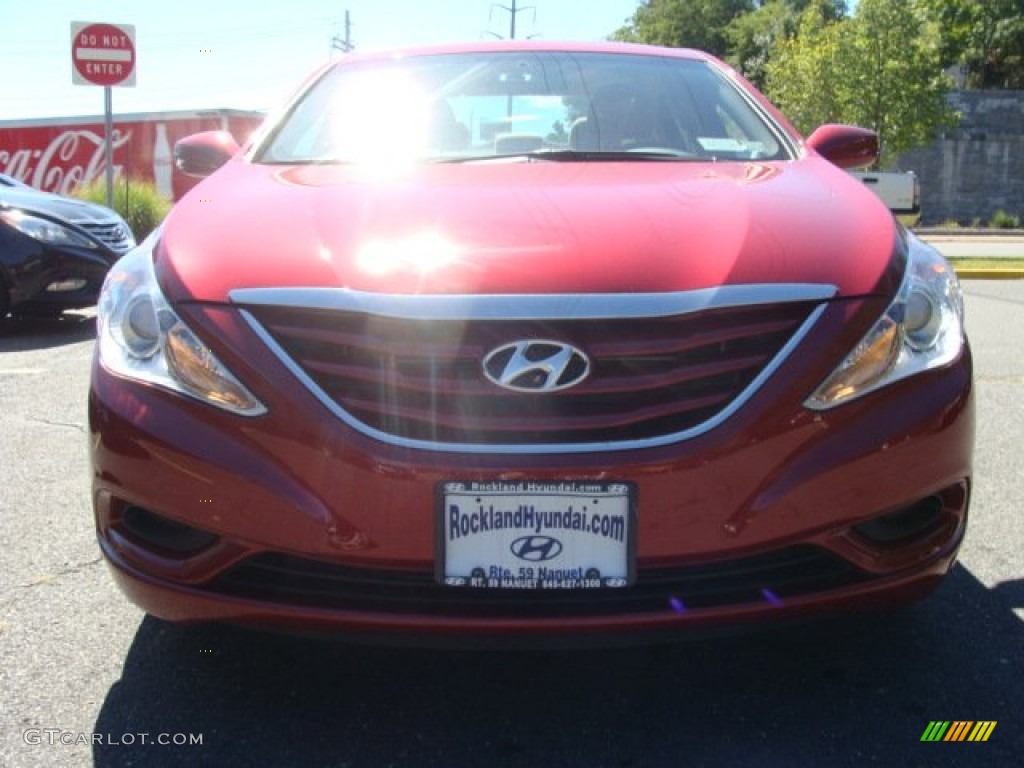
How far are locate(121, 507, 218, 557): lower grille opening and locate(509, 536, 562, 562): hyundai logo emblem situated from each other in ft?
1.86

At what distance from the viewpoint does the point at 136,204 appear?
13672 mm

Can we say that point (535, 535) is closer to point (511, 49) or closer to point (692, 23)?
point (511, 49)

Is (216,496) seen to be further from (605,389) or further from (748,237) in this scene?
(748,237)

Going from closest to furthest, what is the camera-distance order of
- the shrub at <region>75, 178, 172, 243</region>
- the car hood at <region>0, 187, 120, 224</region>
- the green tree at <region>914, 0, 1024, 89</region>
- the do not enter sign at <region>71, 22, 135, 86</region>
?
the car hood at <region>0, 187, 120, 224</region>, the do not enter sign at <region>71, 22, 135, 86</region>, the shrub at <region>75, 178, 172, 243</region>, the green tree at <region>914, 0, 1024, 89</region>

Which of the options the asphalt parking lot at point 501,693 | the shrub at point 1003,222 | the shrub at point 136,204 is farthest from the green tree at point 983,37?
the asphalt parking lot at point 501,693

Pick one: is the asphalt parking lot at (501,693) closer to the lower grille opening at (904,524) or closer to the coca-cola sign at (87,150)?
the lower grille opening at (904,524)

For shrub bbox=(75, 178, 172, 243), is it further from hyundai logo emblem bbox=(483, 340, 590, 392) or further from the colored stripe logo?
the colored stripe logo

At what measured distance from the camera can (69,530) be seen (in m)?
3.33

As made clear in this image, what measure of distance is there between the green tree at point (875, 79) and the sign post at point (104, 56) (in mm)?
20633

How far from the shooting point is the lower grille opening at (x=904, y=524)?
2031mm

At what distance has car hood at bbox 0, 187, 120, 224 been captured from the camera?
739 cm

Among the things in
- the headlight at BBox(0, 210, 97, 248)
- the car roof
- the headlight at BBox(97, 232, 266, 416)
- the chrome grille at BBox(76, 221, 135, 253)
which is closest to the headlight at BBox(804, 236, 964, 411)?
the headlight at BBox(97, 232, 266, 416)

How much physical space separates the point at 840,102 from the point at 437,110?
26.5 metres

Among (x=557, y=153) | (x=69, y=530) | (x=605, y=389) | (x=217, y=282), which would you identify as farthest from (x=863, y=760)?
(x=69, y=530)
